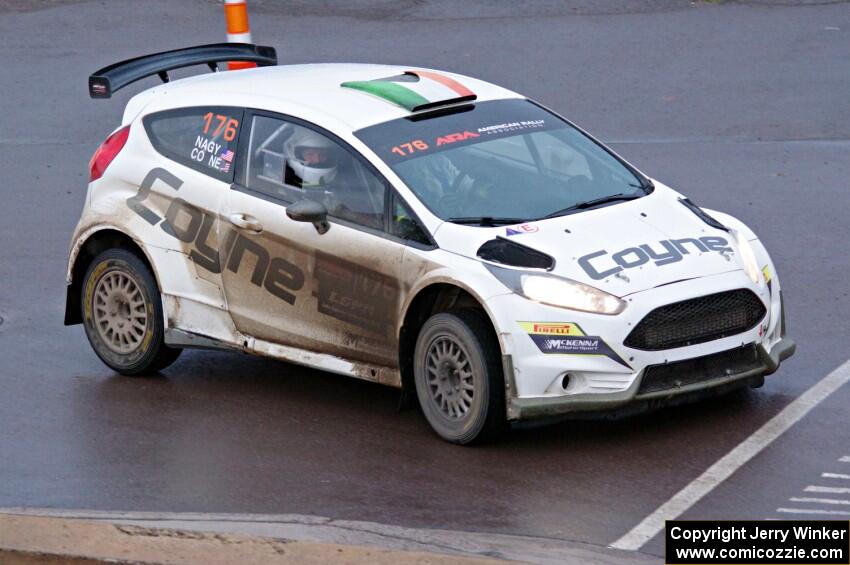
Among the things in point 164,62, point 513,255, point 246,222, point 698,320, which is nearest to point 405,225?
point 513,255

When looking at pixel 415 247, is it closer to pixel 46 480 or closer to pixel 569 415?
pixel 569 415

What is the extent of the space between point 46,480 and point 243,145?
7.27ft

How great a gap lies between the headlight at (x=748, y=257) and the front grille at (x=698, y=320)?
0.13 m

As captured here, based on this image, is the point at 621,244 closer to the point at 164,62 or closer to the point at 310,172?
the point at 310,172

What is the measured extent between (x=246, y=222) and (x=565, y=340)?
82.5 inches

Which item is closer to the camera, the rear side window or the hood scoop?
the hood scoop

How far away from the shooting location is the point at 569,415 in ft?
25.2

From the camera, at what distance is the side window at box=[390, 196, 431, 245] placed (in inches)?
317

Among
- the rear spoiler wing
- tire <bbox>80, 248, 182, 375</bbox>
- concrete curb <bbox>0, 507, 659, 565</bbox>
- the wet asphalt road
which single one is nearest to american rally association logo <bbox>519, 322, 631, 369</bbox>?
the wet asphalt road

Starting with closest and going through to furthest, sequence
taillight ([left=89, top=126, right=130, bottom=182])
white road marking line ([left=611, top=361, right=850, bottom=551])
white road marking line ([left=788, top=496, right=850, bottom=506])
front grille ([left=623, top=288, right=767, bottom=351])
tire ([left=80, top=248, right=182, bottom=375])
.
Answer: white road marking line ([left=611, top=361, right=850, bottom=551]) < white road marking line ([left=788, top=496, right=850, bottom=506]) < front grille ([left=623, top=288, right=767, bottom=351]) < tire ([left=80, top=248, right=182, bottom=375]) < taillight ([left=89, top=126, right=130, bottom=182])

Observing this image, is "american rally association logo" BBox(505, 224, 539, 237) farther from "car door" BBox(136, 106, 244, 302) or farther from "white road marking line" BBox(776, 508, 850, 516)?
"white road marking line" BBox(776, 508, 850, 516)

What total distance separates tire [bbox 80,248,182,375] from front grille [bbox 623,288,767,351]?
3098 millimetres

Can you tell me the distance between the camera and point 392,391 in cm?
897

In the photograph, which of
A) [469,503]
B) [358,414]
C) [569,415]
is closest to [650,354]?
[569,415]
